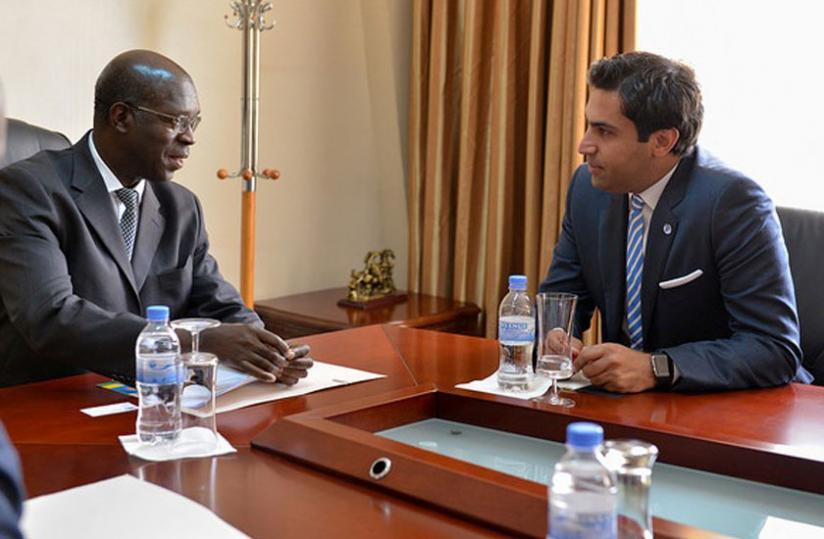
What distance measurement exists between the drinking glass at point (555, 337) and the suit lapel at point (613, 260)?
56 centimetres

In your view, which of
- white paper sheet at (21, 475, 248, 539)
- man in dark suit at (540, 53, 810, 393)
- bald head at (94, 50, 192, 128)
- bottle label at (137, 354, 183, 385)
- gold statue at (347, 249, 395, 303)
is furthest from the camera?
gold statue at (347, 249, 395, 303)

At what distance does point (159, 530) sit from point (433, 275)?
3129 millimetres

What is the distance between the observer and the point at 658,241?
7.85 feet

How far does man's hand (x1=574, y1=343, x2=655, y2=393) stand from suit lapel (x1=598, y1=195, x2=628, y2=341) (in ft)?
1.46

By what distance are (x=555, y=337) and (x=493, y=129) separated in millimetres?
2199

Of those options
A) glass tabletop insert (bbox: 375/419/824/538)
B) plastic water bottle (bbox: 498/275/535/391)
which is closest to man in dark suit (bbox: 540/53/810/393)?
plastic water bottle (bbox: 498/275/535/391)

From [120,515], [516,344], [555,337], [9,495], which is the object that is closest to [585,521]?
[9,495]

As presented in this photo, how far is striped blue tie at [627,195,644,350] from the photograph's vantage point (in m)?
2.46

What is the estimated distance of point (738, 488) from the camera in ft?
5.08

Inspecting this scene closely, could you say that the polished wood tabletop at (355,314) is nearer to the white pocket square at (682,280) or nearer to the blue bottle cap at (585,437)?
the white pocket square at (682,280)

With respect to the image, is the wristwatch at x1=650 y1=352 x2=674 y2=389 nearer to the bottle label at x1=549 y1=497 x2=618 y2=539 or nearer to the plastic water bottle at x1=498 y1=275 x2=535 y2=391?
the plastic water bottle at x1=498 y1=275 x2=535 y2=391

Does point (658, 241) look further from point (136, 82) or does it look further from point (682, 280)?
point (136, 82)

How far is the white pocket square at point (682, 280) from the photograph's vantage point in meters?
2.34

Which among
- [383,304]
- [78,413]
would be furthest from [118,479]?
[383,304]
